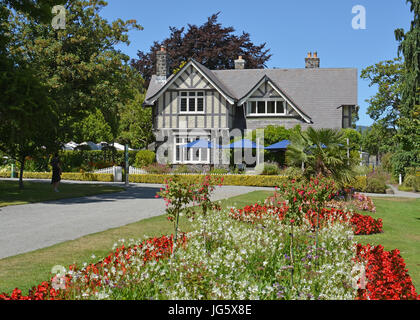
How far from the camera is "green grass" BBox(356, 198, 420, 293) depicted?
8.73m

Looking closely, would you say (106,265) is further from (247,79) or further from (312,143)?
(247,79)

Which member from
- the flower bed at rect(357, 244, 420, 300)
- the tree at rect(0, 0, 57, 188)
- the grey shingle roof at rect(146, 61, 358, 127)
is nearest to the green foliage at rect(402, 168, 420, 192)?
the grey shingle roof at rect(146, 61, 358, 127)

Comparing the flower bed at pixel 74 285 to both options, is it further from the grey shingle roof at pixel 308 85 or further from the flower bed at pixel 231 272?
the grey shingle roof at pixel 308 85

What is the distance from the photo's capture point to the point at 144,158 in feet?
117

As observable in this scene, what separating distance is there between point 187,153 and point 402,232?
24.2 m

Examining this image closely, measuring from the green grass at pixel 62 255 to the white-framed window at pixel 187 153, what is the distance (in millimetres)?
23063

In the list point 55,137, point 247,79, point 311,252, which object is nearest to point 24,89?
point 55,137

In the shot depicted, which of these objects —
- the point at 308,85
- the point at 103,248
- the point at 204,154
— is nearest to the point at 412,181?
the point at 308,85

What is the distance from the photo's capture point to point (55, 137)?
20.7 metres

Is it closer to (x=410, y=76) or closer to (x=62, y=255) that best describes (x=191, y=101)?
(x=410, y=76)

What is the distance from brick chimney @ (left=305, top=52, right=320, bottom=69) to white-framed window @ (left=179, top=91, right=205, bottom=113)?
12.4 meters

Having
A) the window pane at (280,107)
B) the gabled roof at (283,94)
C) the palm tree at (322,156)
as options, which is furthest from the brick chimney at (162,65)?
the palm tree at (322,156)

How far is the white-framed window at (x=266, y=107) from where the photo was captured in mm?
34906

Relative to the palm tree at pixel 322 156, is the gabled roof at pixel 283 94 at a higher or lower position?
higher
